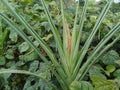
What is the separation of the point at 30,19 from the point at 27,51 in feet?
0.78

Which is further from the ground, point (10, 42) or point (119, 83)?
point (119, 83)

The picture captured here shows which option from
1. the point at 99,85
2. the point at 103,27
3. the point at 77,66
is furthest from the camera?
the point at 103,27

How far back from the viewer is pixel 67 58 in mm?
1144

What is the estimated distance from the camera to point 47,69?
4.03 ft

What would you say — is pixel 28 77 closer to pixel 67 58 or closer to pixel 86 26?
pixel 67 58

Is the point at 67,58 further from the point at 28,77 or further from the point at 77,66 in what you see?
the point at 28,77

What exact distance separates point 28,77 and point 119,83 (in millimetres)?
519

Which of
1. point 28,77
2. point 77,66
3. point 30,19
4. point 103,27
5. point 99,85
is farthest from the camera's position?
point 30,19

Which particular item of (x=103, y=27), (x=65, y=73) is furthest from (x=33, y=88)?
(x=103, y=27)

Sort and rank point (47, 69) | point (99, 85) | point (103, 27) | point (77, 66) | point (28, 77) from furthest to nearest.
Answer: point (103, 27), point (28, 77), point (47, 69), point (77, 66), point (99, 85)

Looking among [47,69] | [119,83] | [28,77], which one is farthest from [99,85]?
[28,77]

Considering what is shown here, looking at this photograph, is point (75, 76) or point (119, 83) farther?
point (75, 76)

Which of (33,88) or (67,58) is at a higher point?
(67,58)

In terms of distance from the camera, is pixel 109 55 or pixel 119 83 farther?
pixel 109 55
